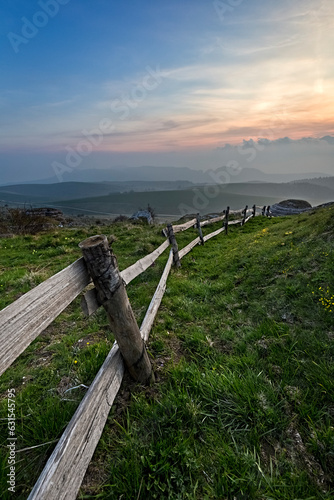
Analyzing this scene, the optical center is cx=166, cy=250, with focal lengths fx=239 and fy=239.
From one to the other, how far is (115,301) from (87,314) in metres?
0.37

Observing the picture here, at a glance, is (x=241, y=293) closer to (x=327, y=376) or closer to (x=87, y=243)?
(x=327, y=376)

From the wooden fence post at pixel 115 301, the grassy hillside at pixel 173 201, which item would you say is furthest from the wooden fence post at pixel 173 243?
the grassy hillside at pixel 173 201

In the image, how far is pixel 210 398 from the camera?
9.29 ft

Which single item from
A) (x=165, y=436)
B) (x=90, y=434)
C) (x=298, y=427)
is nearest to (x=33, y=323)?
(x=90, y=434)

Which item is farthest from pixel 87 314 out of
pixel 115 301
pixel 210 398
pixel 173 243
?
pixel 173 243

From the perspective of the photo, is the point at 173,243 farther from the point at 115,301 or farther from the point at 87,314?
the point at 87,314

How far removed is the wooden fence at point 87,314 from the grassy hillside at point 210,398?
1.02 ft

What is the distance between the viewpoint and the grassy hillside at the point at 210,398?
206cm

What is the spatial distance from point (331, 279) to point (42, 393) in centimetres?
525

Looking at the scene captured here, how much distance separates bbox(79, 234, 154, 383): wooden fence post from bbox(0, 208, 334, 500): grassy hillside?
0.37m

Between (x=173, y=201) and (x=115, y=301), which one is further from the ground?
(x=115, y=301)

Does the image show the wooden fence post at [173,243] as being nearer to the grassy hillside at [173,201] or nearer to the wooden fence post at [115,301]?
the wooden fence post at [115,301]

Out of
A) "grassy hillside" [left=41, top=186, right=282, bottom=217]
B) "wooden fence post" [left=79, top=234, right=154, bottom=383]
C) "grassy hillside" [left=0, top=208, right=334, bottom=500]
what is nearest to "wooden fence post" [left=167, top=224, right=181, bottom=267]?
"grassy hillside" [left=0, top=208, right=334, bottom=500]

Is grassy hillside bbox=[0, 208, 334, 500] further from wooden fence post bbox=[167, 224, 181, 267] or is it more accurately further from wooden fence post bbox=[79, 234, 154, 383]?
wooden fence post bbox=[167, 224, 181, 267]
